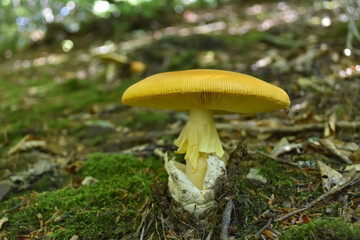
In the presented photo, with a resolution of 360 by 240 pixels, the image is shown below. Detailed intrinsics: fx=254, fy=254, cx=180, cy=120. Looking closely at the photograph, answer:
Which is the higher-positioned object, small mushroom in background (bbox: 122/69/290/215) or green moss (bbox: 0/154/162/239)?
small mushroom in background (bbox: 122/69/290/215)

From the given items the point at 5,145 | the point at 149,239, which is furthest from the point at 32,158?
the point at 149,239

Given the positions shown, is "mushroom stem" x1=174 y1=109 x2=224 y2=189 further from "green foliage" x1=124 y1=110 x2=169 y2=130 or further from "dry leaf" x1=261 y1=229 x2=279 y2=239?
"green foliage" x1=124 y1=110 x2=169 y2=130

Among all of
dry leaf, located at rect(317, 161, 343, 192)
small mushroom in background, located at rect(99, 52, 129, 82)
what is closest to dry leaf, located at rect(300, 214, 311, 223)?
dry leaf, located at rect(317, 161, 343, 192)

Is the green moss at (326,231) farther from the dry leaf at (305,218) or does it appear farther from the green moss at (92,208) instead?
the green moss at (92,208)

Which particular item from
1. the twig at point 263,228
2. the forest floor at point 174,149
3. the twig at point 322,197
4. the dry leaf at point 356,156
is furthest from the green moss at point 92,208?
the dry leaf at point 356,156

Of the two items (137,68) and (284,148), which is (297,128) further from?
(137,68)

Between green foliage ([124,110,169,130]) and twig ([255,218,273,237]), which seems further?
green foliage ([124,110,169,130])
